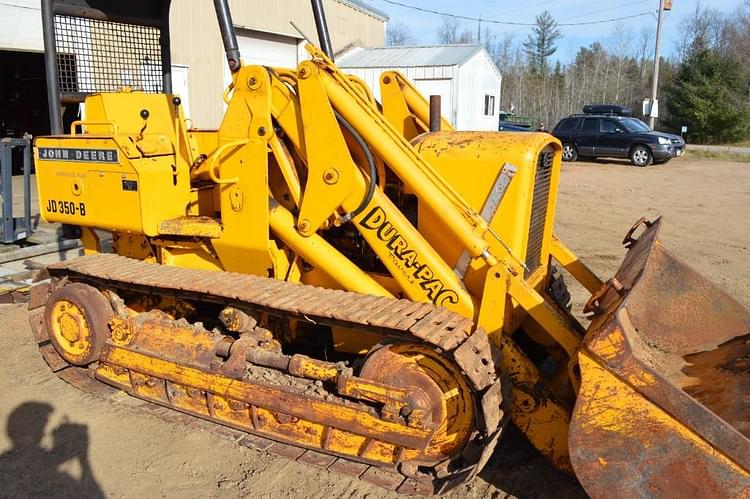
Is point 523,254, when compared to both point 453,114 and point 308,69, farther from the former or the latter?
point 453,114

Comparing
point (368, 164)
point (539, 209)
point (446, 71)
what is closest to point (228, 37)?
point (368, 164)

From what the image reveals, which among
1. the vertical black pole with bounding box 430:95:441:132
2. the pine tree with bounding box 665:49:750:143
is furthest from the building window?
the vertical black pole with bounding box 430:95:441:132

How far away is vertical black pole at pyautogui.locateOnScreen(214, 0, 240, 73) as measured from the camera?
3824 mm

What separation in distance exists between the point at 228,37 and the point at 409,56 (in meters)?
20.4

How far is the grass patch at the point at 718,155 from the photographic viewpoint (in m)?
23.9

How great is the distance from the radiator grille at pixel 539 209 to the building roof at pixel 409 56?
61.4ft

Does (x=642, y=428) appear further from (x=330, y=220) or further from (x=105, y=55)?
(x=105, y=55)

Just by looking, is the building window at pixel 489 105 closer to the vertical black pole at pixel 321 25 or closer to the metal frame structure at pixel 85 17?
the metal frame structure at pixel 85 17

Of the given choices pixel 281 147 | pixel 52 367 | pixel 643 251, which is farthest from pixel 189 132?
pixel 643 251

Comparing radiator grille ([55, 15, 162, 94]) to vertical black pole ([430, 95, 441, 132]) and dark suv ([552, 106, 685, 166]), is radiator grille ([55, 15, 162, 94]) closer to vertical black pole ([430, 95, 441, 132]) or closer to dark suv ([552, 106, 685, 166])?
vertical black pole ([430, 95, 441, 132])

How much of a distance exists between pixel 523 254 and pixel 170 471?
236 centimetres

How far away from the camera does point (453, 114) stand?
22.6 m

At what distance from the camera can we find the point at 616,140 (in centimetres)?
2095

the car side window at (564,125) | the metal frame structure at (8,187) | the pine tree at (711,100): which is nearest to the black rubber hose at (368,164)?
the metal frame structure at (8,187)
